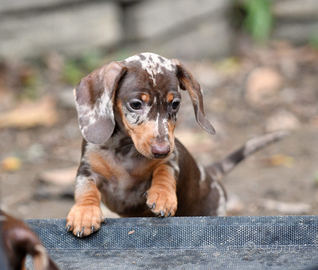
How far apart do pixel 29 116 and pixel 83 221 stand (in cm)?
377

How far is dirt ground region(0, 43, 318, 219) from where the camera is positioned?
4.44m

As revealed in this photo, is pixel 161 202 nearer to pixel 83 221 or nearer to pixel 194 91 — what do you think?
pixel 83 221

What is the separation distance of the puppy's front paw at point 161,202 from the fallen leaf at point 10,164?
114 inches

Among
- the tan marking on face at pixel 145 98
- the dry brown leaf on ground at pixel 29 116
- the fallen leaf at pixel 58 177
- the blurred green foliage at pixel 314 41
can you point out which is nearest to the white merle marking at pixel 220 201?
the tan marking on face at pixel 145 98

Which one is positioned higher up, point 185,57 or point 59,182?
point 185,57

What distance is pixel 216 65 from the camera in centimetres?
736

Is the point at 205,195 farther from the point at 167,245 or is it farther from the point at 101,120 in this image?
the point at 101,120

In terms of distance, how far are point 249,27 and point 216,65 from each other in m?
0.87

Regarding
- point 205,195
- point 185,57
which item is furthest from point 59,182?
point 185,57

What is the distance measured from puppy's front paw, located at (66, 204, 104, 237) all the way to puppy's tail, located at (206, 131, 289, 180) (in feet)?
4.66

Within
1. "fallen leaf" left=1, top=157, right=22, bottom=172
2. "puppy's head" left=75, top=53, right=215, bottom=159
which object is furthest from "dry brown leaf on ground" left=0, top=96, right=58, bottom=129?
"puppy's head" left=75, top=53, right=215, bottom=159

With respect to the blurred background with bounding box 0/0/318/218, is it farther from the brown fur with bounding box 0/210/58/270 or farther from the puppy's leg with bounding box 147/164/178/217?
the brown fur with bounding box 0/210/58/270

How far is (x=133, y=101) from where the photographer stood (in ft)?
8.45

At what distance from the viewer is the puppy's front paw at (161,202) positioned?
→ 8.23 ft
